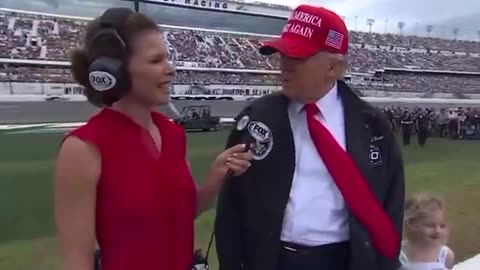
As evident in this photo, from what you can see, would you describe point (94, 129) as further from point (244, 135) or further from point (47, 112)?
point (47, 112)

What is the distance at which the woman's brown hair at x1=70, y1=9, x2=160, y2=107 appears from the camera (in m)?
1.65

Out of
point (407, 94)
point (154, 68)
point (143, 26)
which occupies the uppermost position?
point (143, 26)

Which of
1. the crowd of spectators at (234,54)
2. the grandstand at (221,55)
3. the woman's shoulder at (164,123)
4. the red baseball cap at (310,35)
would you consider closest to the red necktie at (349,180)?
the red baseball cap at (310,35)

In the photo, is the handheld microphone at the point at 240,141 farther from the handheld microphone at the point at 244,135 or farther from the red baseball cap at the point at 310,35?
the red baseball cap at the point at 310,35

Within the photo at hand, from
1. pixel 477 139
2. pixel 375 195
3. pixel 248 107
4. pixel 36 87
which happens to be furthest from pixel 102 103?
pixel 36 87

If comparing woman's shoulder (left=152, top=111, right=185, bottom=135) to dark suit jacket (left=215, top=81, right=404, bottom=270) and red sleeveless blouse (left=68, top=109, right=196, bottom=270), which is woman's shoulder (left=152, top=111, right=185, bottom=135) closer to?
red sleeveless blouse (left=68, top=109, right=196, bottom=270)

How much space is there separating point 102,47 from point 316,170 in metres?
0.70

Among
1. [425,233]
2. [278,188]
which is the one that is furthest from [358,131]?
[425,233]

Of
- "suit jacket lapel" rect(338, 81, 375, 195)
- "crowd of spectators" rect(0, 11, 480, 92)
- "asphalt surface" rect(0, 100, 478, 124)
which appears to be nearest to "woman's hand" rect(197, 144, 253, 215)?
"suit jacket lapel" rect(338, 81, 375, 195)

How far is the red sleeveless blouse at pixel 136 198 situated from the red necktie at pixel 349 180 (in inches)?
16.0

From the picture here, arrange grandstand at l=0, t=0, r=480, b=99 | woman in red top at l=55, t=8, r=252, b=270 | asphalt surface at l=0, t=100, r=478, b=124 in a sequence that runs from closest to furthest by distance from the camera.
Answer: woman in red top at l=55, t=8, r=252, b=270
asphalt surface at l=0, t=100, r=478, b=124
grandstand at l=0, t=0, r=480, b=99

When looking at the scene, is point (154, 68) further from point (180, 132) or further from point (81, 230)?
point (81, 230)

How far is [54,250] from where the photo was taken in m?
5.31

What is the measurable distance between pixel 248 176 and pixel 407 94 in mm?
52483
